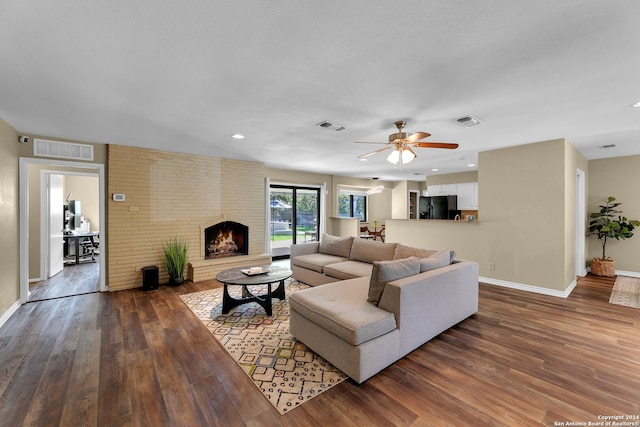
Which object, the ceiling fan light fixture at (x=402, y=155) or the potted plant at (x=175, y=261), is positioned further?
the potted plant at (x=175, y=261)

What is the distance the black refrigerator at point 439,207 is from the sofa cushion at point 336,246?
13.9ft

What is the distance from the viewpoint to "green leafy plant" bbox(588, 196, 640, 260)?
17.0 feet

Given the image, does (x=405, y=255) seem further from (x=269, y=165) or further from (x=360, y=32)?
(x=269, y=165)

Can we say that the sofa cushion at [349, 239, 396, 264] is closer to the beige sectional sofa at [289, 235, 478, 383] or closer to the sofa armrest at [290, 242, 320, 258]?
the beige sectional sofa at [289, 235, 478, 383]

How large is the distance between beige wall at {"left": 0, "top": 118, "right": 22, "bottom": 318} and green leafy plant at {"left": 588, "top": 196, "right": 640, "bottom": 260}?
9.71 meters

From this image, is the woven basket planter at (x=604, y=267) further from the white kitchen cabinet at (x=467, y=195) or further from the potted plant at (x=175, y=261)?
the potted plant at (x=175, y=261)

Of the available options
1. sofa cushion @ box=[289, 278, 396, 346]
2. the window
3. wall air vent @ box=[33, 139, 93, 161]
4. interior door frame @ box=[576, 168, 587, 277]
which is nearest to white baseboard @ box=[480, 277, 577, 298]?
interior door frame @ box=[576, 168, 587, 277]

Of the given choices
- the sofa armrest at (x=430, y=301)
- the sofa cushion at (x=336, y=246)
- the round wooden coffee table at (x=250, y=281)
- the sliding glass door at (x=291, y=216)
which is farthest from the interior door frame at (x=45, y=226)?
the sofa armrest at (x=430, y=301)

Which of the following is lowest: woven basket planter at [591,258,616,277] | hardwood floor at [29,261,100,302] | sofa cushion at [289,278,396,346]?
hardwood floor at [29,261,100,302]

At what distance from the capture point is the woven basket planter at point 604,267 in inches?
207

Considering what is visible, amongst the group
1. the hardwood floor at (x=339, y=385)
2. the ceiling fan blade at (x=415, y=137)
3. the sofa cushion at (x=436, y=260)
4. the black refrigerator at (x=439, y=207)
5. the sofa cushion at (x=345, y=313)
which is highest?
the ceiling fan blade at (x=415, y=137)

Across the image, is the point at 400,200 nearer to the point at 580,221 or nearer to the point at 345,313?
the point at 580,221

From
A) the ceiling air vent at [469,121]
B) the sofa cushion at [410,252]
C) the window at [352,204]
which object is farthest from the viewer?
the window at [352,204]

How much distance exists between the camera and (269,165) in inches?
252
